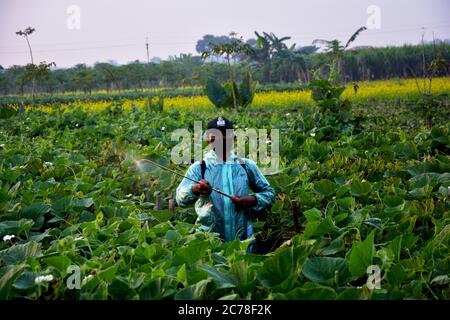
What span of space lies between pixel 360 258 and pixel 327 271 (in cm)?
12

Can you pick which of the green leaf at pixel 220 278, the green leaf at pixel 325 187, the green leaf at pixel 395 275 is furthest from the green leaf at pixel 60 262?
the green leaf at pixel 325 187

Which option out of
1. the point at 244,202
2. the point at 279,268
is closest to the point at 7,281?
the point at 279,268

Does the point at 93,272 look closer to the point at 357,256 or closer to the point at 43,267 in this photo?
the point at 43,267

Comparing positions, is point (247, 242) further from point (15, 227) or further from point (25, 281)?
point (15, 227)

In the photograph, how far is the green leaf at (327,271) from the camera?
5.88ft

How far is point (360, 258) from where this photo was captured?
6.05 ft

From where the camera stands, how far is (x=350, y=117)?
6.86 metres

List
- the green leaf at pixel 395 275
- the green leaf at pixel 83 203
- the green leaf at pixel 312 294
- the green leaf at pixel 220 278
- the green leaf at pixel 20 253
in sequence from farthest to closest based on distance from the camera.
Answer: the green leaf at pixel 83 203
the green leaf at pixel 20 253
the green leaf at pixel 395 275
the green leaf at pixel 220 278
the green leaf at pixel 312 294

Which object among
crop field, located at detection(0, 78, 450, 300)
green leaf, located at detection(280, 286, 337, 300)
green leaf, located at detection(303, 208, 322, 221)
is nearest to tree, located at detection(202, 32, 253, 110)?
crop field, located at detection(0, 78, 450, 300)

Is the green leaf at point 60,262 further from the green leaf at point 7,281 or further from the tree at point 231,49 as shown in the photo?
the tree at point 231,49

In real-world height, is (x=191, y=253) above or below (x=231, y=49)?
below
